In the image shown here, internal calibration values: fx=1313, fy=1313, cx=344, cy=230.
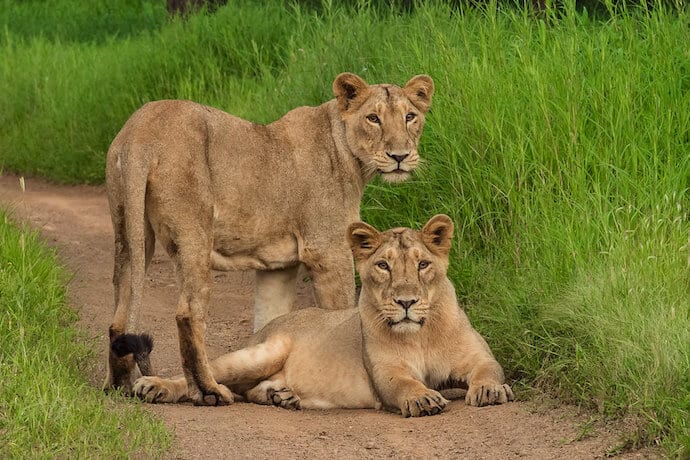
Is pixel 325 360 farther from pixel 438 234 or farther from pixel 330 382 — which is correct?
→ pixel 438 234

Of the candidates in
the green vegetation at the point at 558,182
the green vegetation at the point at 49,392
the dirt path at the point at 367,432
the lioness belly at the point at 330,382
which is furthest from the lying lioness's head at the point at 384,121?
the green vegetation at the point at 49,392

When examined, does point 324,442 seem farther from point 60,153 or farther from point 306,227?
point 60,153

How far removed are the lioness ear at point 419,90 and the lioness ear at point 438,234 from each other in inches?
36.0

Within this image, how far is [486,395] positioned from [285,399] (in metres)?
0.84

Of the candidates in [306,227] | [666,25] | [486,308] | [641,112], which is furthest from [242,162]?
[666,25]

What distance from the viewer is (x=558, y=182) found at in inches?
224

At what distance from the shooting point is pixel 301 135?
570 cm

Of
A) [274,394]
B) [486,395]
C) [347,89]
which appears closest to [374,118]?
[347,89]

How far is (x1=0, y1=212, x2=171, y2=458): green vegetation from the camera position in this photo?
394cm

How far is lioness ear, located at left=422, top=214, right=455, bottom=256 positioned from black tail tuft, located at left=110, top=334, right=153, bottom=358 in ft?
3.58

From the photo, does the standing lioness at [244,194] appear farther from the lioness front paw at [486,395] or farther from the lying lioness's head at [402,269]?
the lioness front paw at [486,395]

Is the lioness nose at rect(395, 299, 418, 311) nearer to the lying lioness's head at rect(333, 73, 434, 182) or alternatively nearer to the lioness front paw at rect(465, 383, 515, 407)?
the lioness front paw at rect(465, 383, 515, 407)

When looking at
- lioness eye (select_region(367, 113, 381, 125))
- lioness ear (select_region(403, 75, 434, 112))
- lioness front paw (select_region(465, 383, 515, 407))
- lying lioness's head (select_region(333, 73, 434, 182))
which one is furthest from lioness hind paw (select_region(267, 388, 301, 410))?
lioness ear (select_region(403, 75, 434, 112))

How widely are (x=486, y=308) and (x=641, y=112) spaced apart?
1.24 m
